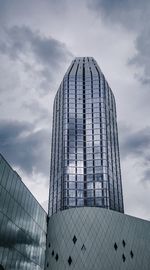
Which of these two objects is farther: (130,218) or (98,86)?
(98,86)

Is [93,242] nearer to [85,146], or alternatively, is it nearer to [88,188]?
[88,188]

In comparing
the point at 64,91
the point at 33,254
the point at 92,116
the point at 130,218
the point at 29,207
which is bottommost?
the point at 33,254

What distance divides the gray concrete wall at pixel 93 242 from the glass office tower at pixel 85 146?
31.4m

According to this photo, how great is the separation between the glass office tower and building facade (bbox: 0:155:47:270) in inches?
1768

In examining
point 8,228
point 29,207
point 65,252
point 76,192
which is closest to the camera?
point 8,228

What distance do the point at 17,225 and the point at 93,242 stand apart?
833 inches

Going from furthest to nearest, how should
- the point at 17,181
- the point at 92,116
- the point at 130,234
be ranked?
the point at 92,116
the point at 130,234
the point at 17,181

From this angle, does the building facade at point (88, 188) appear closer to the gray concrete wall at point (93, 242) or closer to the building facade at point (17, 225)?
the gray concrete wall at point (93, 242)

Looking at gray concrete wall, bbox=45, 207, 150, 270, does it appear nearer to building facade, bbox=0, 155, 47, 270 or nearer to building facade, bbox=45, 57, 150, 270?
building facade, bbox=45, 57, 150, 270

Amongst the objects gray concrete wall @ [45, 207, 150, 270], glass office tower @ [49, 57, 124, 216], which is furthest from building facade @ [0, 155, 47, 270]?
glass office tower @ [49, 57, 124, 216]

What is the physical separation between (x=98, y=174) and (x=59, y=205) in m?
14.4

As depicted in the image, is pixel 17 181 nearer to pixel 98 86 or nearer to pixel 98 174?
pixel 98 174

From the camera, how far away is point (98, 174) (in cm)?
9450

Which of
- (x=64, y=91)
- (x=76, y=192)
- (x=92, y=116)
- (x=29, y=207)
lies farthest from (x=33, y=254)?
(x=64, y=91)
